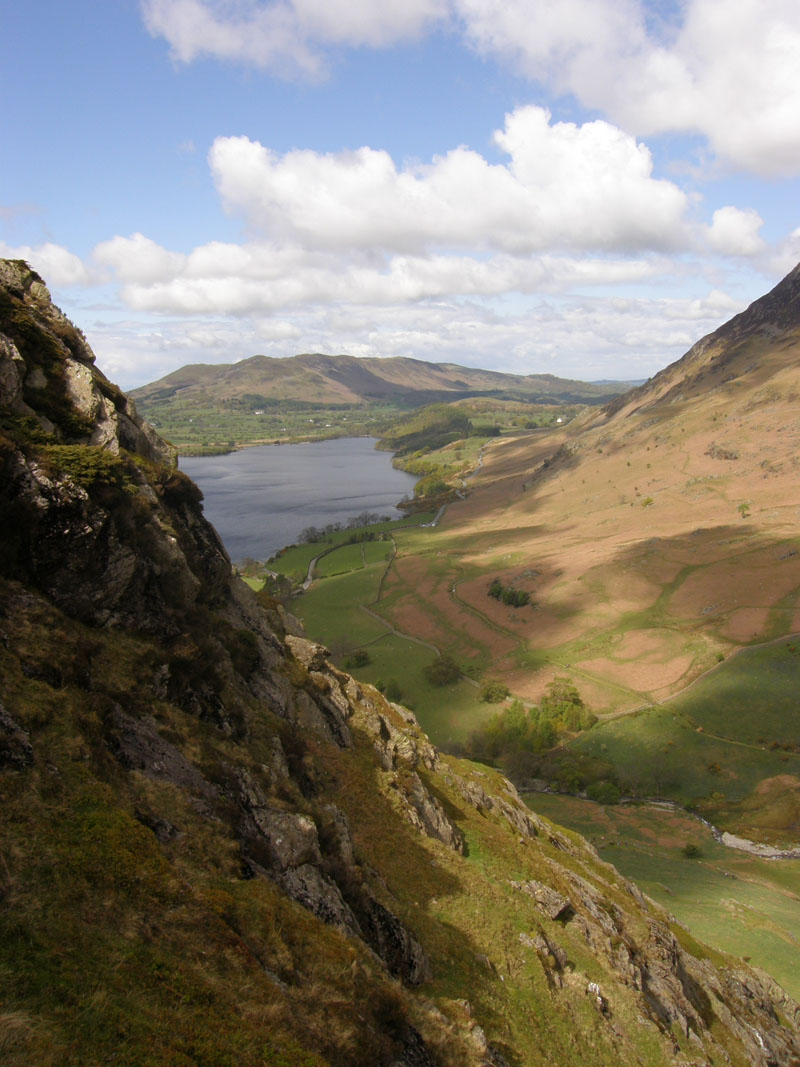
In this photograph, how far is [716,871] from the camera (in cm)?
5256

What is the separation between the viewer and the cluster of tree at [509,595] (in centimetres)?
12593

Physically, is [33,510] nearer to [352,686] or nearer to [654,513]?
[352,686]

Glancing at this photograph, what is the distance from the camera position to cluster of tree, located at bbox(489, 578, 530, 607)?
125931 mm

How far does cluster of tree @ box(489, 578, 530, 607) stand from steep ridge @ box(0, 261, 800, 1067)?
9048 centimetres

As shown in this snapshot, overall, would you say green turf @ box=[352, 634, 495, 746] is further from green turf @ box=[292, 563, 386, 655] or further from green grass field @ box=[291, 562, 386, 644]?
green turf @ box=[292, 563, 386, 655]

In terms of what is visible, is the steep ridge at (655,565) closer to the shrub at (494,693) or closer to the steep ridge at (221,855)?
the shrub at (494,693)

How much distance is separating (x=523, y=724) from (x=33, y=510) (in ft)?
263

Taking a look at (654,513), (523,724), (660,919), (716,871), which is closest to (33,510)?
(660,919)

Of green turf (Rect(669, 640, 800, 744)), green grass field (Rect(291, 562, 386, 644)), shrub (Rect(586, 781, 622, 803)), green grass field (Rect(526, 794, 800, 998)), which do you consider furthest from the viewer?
green grass field (Rect(291, 562, 386, 644))

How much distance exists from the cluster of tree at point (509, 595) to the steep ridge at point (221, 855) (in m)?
90.5

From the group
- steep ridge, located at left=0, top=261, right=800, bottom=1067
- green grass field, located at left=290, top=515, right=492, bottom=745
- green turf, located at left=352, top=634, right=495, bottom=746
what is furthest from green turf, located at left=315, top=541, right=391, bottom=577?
steep ridge, located at left=0, top=261, right=800, bottom=1067

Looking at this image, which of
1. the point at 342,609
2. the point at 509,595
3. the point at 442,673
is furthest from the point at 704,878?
the point at 342,609

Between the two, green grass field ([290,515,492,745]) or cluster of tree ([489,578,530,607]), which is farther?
cluster of tree ([489,578,530,607])

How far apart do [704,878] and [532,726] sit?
118 feet
